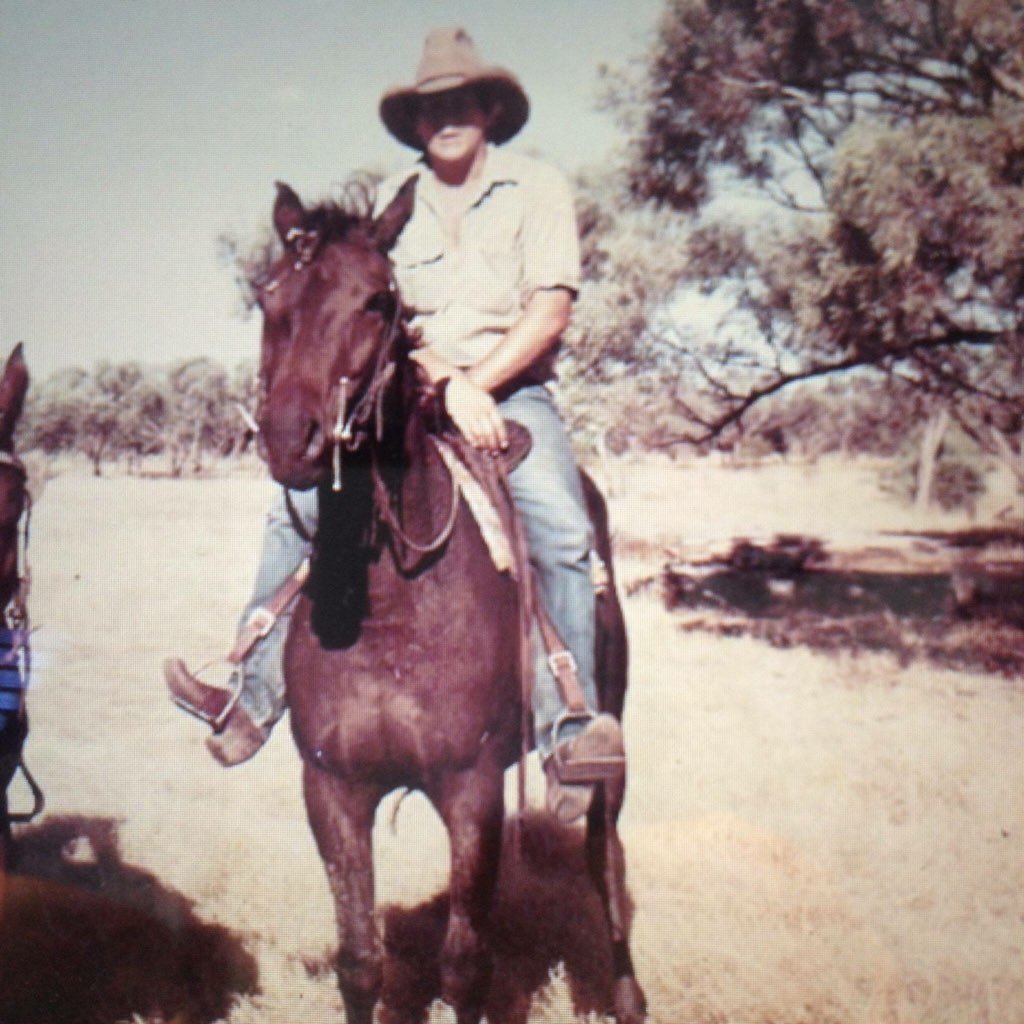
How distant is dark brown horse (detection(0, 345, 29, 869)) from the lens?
255cm

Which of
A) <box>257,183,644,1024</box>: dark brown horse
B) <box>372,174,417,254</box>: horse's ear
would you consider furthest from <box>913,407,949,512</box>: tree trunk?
<box>372,174,417,254</box>: horse's ear

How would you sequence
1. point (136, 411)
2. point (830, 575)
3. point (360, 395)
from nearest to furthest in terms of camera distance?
point (360, 395)
point (136, 411)
point (830, 575)

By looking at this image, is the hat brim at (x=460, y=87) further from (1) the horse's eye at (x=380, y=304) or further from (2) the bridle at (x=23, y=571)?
(2) the bridle at (x=23, y=571)

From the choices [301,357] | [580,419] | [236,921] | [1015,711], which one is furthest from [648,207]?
[236,921]

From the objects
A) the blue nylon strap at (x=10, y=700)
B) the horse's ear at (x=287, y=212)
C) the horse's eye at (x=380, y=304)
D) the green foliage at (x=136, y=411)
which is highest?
the horse's ear at (x=287, y=212)

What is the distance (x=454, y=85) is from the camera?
8.72 ft

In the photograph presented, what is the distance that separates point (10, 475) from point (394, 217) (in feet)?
4.78

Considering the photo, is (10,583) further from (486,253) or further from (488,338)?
(486,253)

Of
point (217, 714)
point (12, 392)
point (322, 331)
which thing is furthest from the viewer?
point (12, 392)

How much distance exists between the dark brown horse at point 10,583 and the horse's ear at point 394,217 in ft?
4.56

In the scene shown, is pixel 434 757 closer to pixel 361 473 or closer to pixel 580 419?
pixel 361 473

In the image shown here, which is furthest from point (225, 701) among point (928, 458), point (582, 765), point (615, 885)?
point (928, 458)

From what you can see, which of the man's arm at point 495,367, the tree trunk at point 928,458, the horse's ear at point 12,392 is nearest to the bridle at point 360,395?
the man's arm at point 495,367

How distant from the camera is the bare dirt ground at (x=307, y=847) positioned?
2.83m
